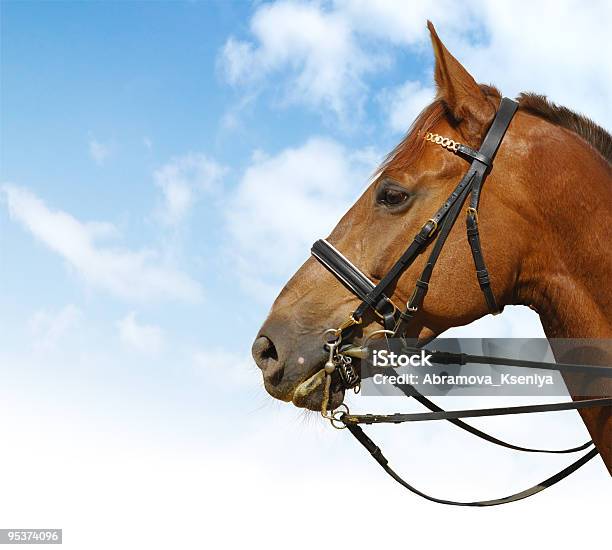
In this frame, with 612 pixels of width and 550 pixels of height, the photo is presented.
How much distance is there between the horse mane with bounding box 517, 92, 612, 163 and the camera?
489 centimetres

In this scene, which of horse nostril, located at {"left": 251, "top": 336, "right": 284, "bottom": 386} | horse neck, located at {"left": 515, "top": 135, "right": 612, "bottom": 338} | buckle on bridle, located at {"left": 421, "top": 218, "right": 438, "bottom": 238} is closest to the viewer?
horse neck, located at {"left": 515, "top": 135, "right": 612, "bottom": 338}

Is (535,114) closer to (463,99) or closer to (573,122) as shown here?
(573,122)

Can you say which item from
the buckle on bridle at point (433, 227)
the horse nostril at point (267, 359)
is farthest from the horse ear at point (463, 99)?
the horse nostril at point (267, 359)

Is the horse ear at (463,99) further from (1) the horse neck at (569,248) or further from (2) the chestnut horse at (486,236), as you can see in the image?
(1) the horse neck at (569,248)

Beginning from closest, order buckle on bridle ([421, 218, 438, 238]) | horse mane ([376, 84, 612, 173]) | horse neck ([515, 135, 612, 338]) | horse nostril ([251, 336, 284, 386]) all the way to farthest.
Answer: horse neck ([515, 135, 612, 338]) < buckle on bridle ([421, 218, 438, 238]) < horse nostril ([251, 336, 284, 386]) < horse mane ([376, 84, 612, 173])

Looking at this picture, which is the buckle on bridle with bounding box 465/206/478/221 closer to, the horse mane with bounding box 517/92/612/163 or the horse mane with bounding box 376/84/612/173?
the horse mane with bounding box 376/84/612/173

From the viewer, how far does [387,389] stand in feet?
16.7

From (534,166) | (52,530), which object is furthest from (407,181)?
(52,530)

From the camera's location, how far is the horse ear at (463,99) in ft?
15.7

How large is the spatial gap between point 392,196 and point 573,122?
5.00ft

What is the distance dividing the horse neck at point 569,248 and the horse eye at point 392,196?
0.90 metres

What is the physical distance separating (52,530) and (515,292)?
5.93 m

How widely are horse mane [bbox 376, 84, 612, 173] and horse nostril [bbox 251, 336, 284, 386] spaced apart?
5.28ft

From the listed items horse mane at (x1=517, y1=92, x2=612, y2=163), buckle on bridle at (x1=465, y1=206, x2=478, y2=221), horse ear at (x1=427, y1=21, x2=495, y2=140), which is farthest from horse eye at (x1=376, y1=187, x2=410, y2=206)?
horse mane at (x1=517, y1=92, x2=612, y2=163)
